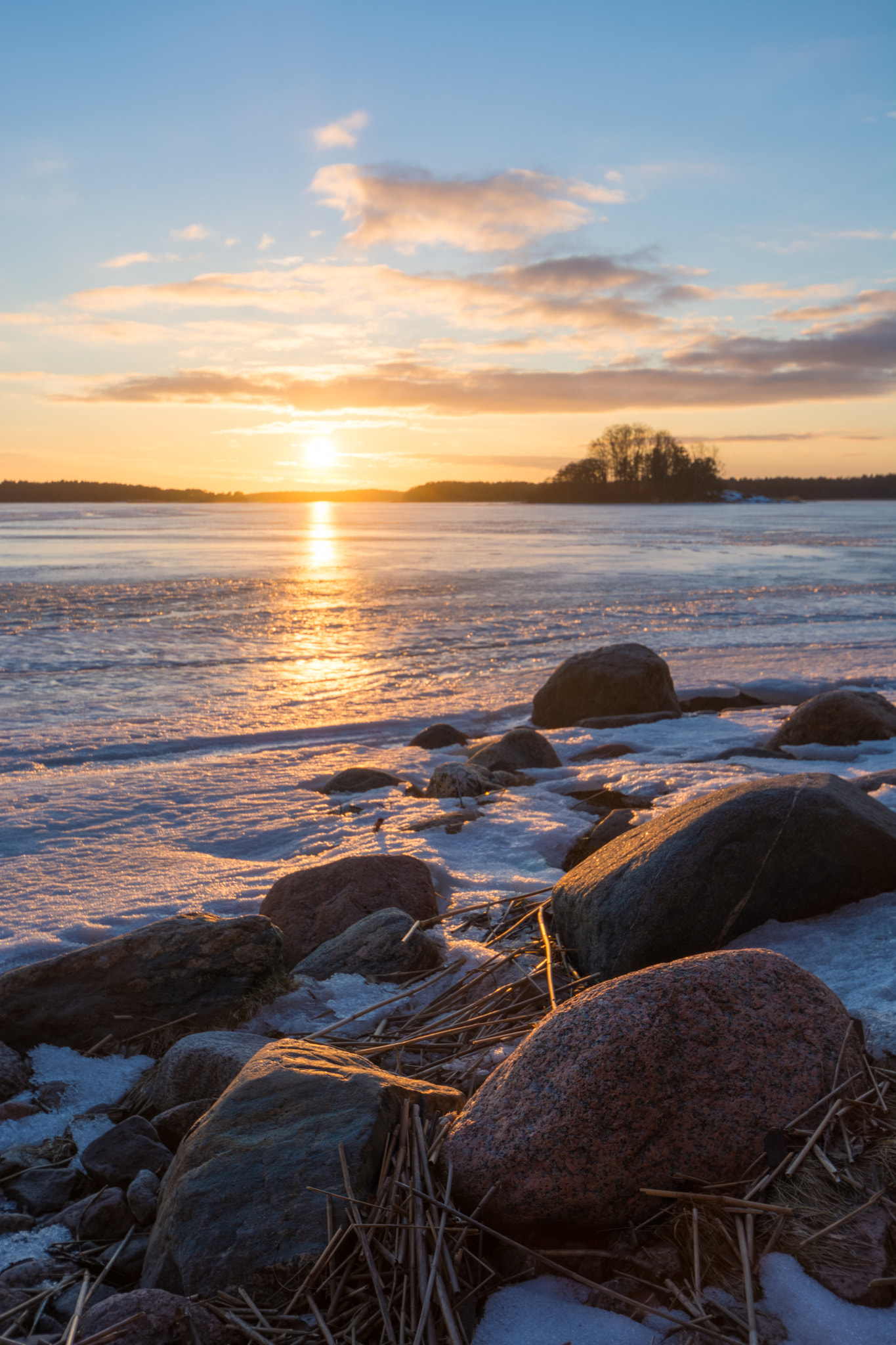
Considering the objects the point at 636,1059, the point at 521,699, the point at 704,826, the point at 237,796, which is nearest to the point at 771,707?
the point at 521,699

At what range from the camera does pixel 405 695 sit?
444 inches

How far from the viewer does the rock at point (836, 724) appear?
741 cm

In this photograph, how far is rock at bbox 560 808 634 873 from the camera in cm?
481

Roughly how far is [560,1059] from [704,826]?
1.53 m

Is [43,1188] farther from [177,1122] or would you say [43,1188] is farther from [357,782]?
[357,782]

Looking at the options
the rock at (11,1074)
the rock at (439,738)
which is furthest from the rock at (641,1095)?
the rock at (439,738)

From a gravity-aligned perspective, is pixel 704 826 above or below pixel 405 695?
above

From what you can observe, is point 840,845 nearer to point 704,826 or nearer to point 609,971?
point 704,826

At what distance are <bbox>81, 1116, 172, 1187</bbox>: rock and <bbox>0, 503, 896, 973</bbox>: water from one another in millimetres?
1785

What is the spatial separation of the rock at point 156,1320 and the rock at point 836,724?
21.7 ft

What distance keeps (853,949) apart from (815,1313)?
170cm

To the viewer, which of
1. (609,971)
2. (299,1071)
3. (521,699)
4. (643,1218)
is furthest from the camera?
(521,699)

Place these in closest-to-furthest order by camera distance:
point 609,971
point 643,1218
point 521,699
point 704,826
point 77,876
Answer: point 643,1218 → point 609,971 → point 704,826 → point 77,876 → point 521,699

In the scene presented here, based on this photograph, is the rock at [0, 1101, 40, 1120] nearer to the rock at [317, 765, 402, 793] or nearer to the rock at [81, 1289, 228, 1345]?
the rock at [81, 1289, 228, 1345]
